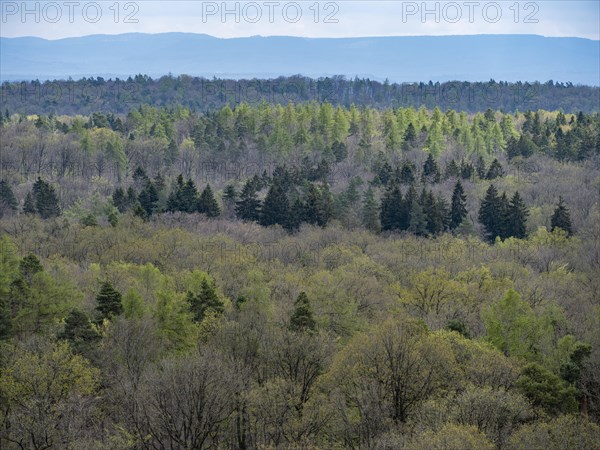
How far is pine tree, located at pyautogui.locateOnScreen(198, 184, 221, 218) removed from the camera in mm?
80000

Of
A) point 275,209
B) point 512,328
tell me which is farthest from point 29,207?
point 512,328

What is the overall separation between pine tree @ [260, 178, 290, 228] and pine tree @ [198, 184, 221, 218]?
15.3 ft

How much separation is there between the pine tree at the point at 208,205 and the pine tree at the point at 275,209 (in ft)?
15.3

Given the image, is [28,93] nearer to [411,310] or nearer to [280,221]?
[280,221]

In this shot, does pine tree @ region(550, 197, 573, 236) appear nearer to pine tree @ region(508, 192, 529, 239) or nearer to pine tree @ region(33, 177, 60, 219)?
pine tree @ region(508, 192, 529, 239)

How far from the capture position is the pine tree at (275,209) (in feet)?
260

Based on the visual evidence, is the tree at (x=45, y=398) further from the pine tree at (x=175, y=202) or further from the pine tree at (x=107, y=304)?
the pine tree at (x=175, y=202)

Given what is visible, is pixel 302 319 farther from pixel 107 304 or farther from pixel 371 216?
pixel 371 216

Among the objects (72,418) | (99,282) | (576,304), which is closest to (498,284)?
(576,304)

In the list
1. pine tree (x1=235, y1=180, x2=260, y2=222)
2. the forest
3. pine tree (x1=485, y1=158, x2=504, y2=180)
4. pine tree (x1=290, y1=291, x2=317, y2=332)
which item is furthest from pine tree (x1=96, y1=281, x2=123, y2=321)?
pine tree (x1=485, y1=158, x2=504, y2=180)

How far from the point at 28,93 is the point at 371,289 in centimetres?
15243

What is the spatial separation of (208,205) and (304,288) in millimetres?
30018

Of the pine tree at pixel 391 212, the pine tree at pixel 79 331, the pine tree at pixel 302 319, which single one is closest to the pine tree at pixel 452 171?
the pine tree at pixel 391 212

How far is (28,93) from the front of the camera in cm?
18438
